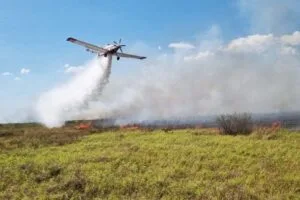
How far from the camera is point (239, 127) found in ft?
130

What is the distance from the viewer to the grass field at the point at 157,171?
724 inches

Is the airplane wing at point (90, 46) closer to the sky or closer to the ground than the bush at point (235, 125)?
closer to the sky

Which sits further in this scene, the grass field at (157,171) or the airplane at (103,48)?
the airplane at (103,48)

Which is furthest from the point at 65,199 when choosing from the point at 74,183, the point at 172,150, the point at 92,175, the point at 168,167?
the point at 172,150

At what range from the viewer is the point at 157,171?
21.6 meters

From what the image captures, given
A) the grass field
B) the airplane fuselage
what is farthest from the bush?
the airplane fuselage

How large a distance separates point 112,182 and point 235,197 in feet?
19.0

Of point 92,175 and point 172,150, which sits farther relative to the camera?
point 172,150

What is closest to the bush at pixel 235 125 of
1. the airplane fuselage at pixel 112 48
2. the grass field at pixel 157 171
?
the grass field at pixel 157 171

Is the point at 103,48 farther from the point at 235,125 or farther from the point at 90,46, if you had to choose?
the point at 235,125

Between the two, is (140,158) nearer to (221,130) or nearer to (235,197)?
(235,197)

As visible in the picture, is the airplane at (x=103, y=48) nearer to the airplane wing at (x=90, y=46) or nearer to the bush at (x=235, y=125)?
the airplane wing at (x=90, y=46)

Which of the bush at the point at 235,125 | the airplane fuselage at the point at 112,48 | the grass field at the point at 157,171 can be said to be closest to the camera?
the grass field at the point at 157,171

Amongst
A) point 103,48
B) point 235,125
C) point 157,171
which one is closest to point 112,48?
point 103,48
